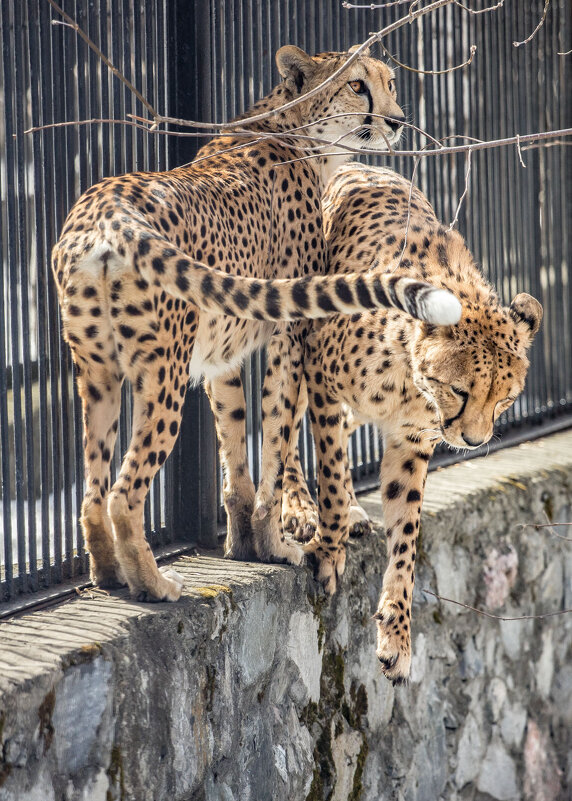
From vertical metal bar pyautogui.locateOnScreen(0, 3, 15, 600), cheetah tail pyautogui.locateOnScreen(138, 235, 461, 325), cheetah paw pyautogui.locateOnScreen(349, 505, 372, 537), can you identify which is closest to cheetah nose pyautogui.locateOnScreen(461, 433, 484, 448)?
cheetah tail pyautogui.locateOnScreen(138, 235, 461, 325)

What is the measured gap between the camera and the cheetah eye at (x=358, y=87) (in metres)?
4.33

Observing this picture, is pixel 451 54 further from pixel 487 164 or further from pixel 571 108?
pixel 571 108

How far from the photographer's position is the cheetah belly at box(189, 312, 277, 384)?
3.90m

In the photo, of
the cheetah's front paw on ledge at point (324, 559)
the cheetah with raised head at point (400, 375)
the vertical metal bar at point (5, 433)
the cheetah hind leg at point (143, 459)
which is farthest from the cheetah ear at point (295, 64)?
the cheetah's front paw on ledge at point (324, 559)

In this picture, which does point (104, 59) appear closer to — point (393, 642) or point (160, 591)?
point (160, 591)

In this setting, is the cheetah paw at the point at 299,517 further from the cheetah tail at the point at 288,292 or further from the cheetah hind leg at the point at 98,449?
the cheetah tail at the point at 288,292

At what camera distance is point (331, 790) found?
14.5ft

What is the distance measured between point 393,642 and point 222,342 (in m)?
1.30

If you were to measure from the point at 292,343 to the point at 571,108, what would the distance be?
417cm

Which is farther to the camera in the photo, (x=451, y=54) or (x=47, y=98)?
(x=451, y=54)

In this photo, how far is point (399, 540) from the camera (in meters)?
4.29

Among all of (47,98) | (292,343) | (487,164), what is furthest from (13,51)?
(487,164)

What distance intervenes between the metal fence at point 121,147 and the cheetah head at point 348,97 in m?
0.38

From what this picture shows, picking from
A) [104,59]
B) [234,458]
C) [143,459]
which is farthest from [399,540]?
[104,59]
